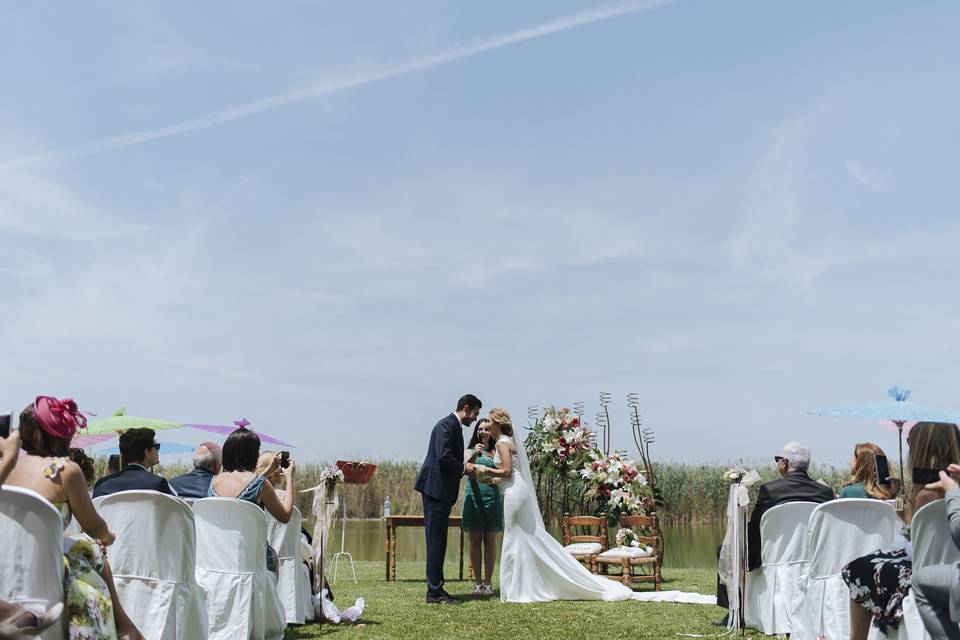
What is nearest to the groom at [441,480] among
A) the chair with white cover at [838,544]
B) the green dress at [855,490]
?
the green dress at [855,490]

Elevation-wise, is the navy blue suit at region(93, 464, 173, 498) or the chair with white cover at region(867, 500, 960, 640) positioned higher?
the navy blue suit at region(93, 464, 173, 498)

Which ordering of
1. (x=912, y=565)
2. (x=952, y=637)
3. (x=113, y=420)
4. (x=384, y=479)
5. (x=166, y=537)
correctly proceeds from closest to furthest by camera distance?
1. (x=952, y=637)
2. (x=912, y=565)
3. (x=166, y=537)
4. (x=113, y=420)
5. (x=384, y=479)

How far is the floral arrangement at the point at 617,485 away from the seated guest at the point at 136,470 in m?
7.38

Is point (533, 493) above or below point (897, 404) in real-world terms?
below

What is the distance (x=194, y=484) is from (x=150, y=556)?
4.99 ft

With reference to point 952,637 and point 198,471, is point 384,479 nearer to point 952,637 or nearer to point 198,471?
point 198,471

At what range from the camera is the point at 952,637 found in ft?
14.1

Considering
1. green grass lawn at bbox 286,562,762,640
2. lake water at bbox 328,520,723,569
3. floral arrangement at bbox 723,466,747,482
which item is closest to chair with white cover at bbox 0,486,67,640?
green grass lawn at bbox 286,562,762,640

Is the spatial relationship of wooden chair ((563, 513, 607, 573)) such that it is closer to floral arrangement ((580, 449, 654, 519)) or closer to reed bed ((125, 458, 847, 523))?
floral arrangement ((580, 449, 654, 519))

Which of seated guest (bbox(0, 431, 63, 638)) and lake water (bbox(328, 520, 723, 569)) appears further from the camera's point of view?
lake water (bbox(328, 520, 723, 569))

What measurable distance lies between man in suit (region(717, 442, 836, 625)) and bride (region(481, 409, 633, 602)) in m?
2.73

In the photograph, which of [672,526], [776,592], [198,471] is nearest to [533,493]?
[776,592]

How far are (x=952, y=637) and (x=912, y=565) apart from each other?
0.40 meters

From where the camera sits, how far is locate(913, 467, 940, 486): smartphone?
14.8ft
